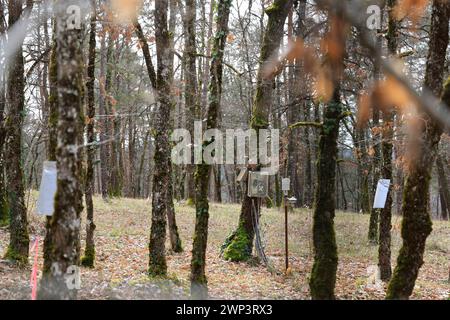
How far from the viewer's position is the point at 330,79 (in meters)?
7.40

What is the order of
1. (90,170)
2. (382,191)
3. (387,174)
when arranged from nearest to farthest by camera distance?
(382,191) → (387,174) → (90,170)

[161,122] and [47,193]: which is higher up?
[161,122]

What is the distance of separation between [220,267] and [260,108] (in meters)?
3.83

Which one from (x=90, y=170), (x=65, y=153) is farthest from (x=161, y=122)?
(x=65, y=153)

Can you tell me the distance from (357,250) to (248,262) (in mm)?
4720

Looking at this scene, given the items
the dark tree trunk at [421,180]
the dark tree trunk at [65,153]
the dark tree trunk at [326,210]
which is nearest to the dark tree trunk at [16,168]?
the dark tree trunk at [65,153]

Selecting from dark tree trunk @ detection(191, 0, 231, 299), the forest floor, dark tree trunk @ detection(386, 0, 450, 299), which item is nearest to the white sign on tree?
the forest floor

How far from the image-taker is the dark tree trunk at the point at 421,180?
23.0 feet

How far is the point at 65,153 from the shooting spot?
555 centimetres

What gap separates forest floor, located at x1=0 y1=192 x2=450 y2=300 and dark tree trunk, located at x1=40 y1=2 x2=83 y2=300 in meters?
1.96

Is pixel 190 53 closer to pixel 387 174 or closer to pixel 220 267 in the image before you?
pixel 220 267

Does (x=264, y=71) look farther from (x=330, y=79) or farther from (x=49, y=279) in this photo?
(x=49, y=279)
